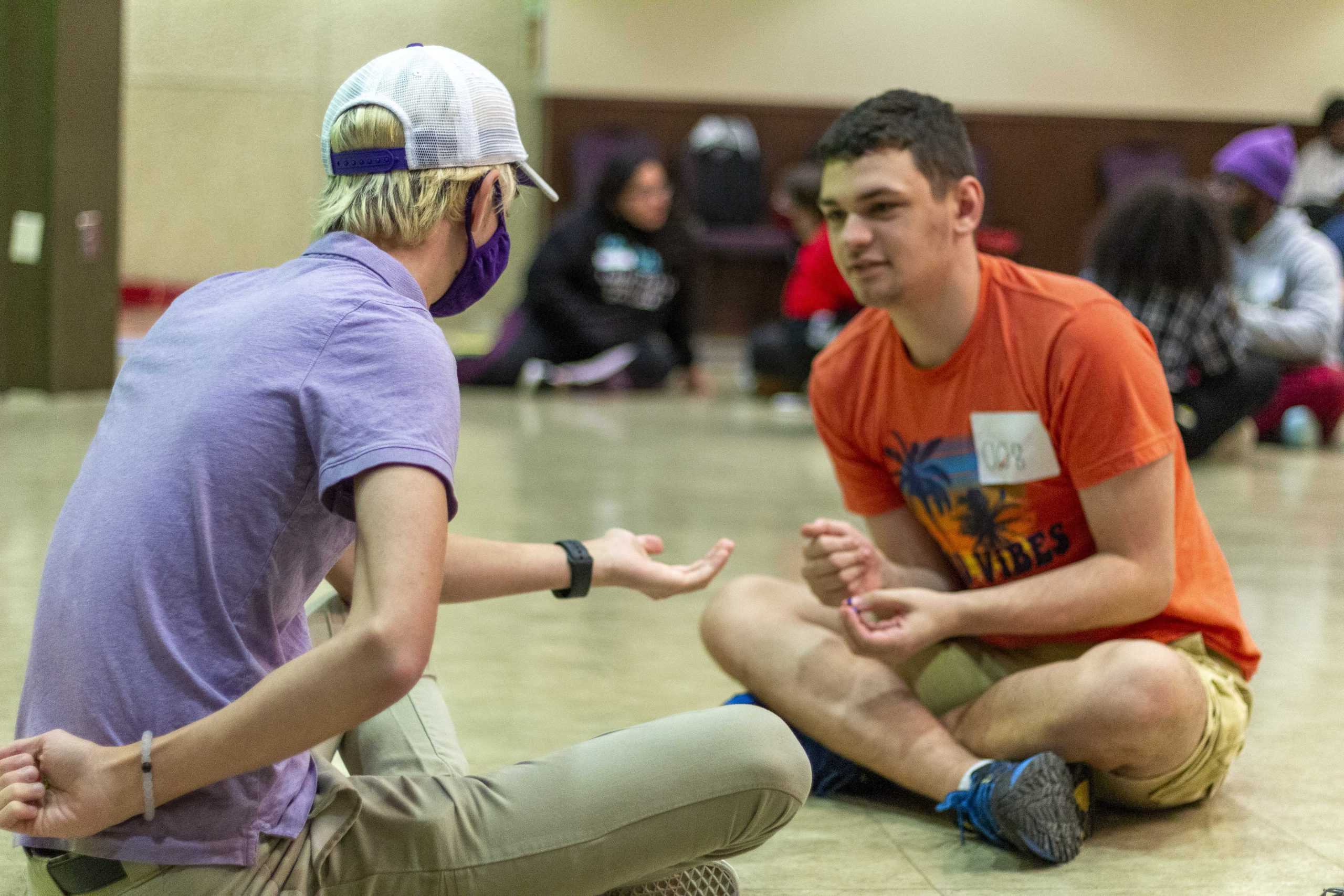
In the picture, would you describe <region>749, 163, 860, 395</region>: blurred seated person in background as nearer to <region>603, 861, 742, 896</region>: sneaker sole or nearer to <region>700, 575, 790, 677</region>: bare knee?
<region>700, 575, 790, 677</region>: bare knee

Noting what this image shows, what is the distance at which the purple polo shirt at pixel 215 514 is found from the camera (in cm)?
121

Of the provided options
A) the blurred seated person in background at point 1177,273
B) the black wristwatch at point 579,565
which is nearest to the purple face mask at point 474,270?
the black wristwatch at point 579,565

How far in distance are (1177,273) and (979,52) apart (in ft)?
24.9

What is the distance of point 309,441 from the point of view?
3.98ft

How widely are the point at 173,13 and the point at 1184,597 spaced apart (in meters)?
9.42

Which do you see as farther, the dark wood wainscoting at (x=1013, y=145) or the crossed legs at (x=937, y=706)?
the dark wood wainscoting at (x=1013, y=145)

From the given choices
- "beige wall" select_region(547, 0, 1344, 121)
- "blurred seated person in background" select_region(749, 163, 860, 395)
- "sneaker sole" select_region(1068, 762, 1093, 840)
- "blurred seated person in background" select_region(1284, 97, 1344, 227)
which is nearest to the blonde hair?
"sneaker sole" select_region(1068, 762, 1093, 840)

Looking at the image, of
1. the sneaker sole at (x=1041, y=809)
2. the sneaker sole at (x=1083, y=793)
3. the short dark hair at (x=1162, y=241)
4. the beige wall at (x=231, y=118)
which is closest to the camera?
the sneaker sole at (x=1041, y=809)

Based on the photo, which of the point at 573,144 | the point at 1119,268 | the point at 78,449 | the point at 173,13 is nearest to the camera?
the point at 1119,268

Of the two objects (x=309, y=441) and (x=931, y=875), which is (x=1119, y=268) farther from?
(x=309, y=441)

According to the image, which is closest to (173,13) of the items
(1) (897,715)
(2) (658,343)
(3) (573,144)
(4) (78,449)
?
(3) (573,144)

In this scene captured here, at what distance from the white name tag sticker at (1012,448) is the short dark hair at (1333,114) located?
929cm

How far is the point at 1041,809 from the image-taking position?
1841 millimetres

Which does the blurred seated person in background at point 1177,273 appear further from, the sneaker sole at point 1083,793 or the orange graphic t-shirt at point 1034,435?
the sneaker sole at point 1083,793
